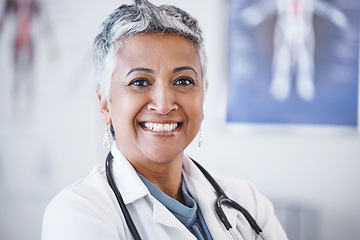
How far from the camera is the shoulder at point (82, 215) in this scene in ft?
2.48

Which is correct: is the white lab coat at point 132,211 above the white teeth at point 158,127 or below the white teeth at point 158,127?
below

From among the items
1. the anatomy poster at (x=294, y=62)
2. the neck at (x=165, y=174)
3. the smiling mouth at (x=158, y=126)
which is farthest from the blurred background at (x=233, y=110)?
the smiling mouth at (x=158, y=126)

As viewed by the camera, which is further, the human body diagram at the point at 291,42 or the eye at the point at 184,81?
the human body diagram at the point at 291,42

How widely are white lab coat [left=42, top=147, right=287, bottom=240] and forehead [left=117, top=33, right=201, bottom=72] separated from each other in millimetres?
262

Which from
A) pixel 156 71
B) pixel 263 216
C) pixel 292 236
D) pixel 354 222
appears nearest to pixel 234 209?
pixel 263 216

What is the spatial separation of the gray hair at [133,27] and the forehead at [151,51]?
0.01 meters

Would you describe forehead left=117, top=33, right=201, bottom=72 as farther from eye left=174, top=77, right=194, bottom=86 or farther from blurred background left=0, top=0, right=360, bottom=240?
blurred background left=0, top=0, right=360, bottom=240

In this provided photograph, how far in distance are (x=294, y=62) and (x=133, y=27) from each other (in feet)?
4.57

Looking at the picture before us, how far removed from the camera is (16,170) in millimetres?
2260

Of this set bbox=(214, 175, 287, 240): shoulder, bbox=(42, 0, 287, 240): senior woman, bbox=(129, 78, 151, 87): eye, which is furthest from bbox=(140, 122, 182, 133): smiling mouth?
bbox=(214, 175, 287, 240): shoulder

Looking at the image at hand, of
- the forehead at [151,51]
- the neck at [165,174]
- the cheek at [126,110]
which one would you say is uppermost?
the forehead at [151,51]

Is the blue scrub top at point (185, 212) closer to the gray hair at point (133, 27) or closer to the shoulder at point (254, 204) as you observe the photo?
the shoulder at point (254, 204)

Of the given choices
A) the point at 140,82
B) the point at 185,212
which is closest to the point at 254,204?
the point at 185,212

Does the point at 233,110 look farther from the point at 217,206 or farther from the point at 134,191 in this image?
the point at 134,191
